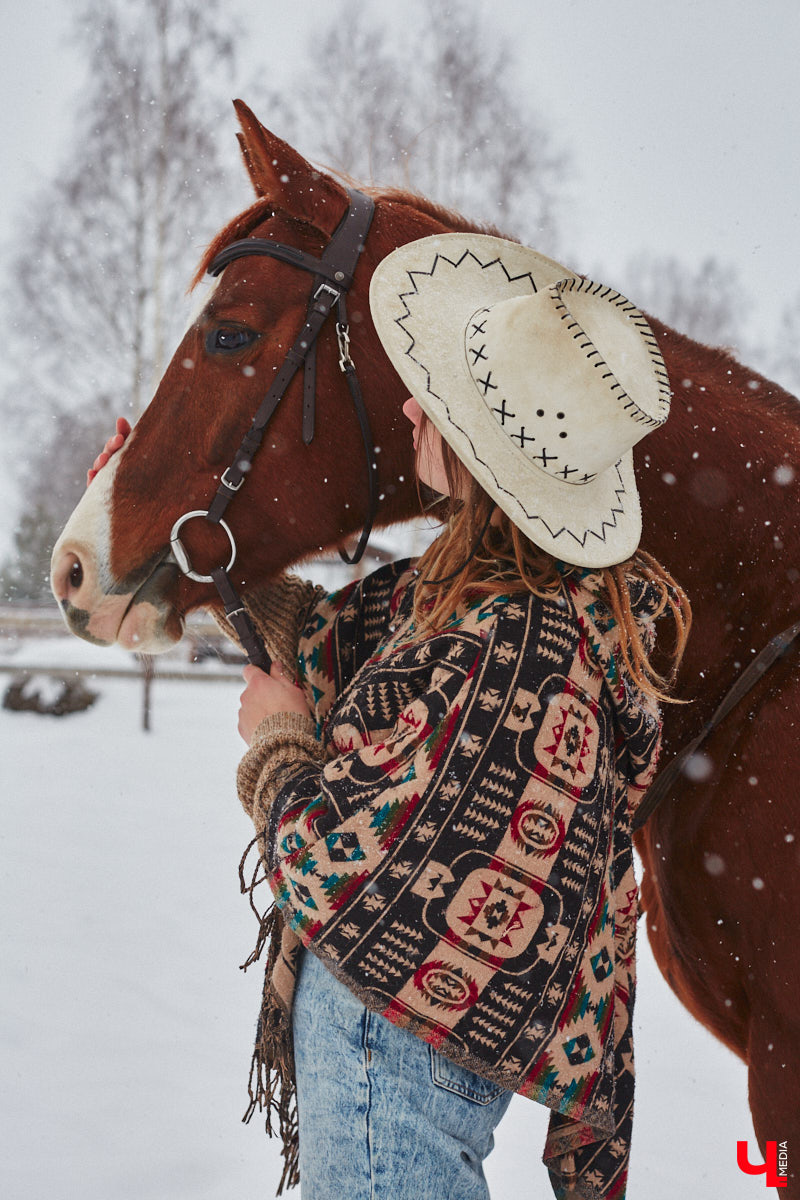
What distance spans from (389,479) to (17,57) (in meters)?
6.39

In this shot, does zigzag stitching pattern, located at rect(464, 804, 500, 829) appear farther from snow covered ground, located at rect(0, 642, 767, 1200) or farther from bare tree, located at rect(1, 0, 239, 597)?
bare tree, located at rect(1, 0, 239, 597)

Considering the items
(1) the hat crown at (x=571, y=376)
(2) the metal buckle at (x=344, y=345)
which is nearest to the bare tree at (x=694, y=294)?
(2) the metal buckle at (x=344, y=345)

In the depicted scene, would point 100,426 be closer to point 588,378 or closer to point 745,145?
point 745,145

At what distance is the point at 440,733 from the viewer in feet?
3.24

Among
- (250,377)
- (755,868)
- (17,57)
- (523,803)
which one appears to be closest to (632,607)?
(523,803)

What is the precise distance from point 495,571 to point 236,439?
0.56 metres

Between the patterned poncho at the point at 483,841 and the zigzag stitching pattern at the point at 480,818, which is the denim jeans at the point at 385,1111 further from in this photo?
the zigzag stitching pattern at the point at 480,818

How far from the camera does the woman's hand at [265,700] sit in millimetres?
1280

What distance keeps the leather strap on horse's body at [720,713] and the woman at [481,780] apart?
0.77 ft

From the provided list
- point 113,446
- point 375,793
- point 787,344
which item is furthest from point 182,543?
point 787,344

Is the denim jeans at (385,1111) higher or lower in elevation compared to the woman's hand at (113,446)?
lower

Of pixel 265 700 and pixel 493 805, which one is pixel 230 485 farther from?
pixel 493 805

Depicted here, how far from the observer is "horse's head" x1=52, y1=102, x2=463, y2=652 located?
140cm

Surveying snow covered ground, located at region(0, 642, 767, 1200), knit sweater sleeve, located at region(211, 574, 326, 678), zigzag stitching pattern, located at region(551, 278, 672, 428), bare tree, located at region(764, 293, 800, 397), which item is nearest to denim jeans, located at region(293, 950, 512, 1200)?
knit sweater sleeve, located at region(211, 574, 326, 678)
